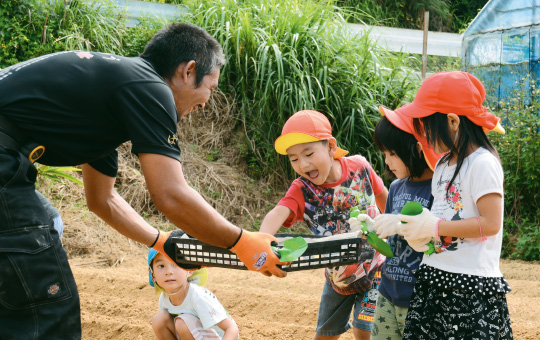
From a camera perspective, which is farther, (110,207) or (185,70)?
(110,207)

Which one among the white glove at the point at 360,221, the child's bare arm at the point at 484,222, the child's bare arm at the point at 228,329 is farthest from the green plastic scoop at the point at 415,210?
the child's bare arm at the point at 228,329

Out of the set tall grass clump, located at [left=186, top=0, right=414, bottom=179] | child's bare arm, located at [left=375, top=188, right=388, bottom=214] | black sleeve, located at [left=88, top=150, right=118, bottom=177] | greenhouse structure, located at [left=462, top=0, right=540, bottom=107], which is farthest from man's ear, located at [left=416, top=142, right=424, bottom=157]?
greenhouse structure, located at [left=462, top=0, right=540, bottom=107]

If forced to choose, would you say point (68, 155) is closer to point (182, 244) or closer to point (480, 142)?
point (182, 244)

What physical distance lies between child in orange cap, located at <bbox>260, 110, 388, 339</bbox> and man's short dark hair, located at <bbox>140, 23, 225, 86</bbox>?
74 centimetres

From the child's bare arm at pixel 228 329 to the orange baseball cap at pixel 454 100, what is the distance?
4.23ft

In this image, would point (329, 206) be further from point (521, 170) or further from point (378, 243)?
point (521, 170)

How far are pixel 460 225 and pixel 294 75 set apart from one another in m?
4.91

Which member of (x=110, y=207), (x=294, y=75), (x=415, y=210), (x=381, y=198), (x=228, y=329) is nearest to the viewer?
(x=415, y=210)

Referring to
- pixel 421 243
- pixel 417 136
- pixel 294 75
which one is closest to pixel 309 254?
pixel 421 243

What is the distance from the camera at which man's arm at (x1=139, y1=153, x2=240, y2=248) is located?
6.45 ft

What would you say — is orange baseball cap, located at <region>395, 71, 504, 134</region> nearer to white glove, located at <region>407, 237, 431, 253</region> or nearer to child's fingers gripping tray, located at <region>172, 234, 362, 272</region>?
white glove, located at <region>407, 237, 431, 253</region>

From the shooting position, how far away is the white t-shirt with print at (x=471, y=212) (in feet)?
6.58

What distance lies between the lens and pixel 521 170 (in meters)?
6.22

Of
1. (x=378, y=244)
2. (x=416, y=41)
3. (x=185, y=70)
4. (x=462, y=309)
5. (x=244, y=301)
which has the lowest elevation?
(x=244, y=301)
